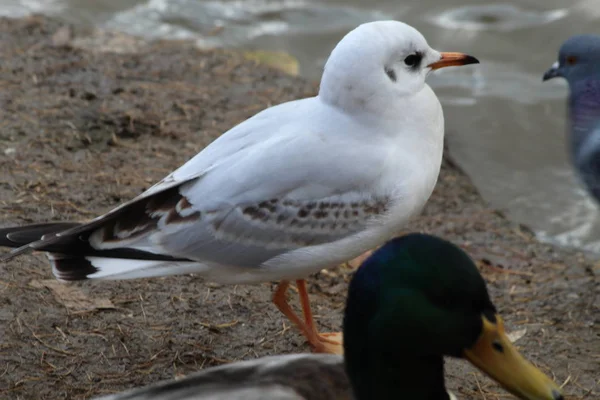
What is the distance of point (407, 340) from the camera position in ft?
9.24

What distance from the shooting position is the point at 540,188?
24.2 ft

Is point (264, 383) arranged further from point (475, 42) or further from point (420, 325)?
point (475, 42)

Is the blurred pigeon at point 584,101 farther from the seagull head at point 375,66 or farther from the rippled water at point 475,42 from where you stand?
the rippled water at point 475,42

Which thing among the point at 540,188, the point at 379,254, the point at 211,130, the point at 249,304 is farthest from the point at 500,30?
the point at 379,254

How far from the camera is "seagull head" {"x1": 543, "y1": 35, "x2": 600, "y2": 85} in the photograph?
5.39 m

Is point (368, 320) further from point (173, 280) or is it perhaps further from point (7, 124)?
point (7, 124)

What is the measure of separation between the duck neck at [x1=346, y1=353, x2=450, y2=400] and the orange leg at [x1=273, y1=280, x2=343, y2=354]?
121 cm

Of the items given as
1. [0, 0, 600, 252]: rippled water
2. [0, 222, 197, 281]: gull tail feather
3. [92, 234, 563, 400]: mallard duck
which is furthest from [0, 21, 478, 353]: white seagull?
[0, 0, 600, 252]: rippled water

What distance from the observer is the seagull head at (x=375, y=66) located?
3725mm

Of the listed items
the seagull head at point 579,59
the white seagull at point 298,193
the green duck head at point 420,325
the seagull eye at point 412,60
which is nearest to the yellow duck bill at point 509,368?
the green duck head at point 420,325

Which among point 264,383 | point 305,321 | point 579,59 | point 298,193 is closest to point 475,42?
point 579,59

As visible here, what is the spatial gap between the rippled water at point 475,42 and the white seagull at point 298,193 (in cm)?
350

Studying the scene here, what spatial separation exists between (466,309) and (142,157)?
10.7ft

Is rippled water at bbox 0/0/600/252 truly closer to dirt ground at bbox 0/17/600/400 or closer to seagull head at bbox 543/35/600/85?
dirt ground at bbox 0/17/600/400
